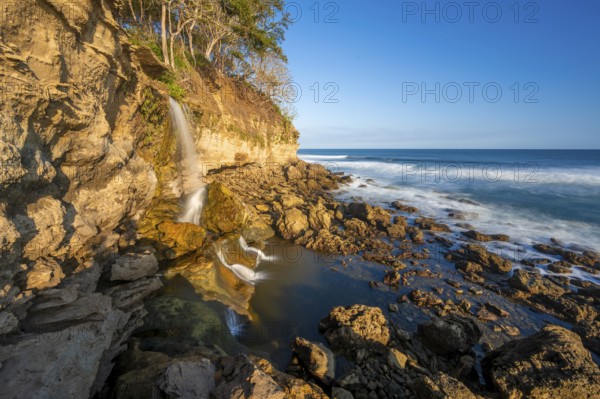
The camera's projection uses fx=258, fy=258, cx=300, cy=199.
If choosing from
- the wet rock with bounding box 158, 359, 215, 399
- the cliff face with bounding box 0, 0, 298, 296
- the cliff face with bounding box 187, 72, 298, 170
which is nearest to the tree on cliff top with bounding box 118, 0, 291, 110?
the cliff face with bounding box 187, 72, 298, 170

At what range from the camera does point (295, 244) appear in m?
14.0

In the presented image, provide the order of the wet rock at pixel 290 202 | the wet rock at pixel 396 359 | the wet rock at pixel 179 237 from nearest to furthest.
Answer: the wet rock at pixel 396 359 < the wet rock at pixel 179 237 < the wet rock at pixel 290 202

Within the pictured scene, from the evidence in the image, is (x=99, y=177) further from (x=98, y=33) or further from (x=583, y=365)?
(x=583, y=365)

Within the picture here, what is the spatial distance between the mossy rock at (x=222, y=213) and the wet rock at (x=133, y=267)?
4.18 metres

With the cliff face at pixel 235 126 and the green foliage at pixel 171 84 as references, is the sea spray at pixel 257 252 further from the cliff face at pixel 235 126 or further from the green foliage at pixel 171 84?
the cliff face at pixel 235 126

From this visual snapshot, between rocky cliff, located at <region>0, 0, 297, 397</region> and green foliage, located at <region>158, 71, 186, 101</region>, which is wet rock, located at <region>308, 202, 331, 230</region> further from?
green foliage, located at <region>158, 71, 186, 101</region>

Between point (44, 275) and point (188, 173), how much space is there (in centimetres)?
919

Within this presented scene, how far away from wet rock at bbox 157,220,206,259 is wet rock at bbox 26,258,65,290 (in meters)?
3.95

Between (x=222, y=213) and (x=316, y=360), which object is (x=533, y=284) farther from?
(x=222, y=213)

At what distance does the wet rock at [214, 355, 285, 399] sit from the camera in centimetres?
312

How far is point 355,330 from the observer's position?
23.0 ft

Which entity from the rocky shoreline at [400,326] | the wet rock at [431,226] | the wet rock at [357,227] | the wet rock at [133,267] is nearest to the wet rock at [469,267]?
the rocky shoreline at [400,326]

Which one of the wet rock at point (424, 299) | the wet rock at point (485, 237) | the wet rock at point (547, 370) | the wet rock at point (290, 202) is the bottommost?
the wet rock at point (424, 299)

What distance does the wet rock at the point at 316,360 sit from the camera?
18.6ft
